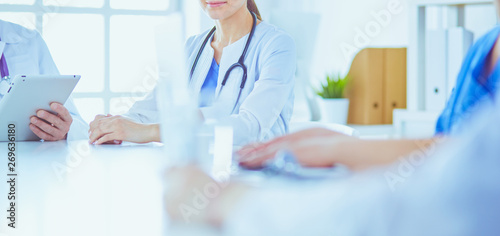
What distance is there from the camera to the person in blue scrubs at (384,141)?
1.94ft

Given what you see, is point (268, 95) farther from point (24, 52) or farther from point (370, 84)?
point (370, 84)

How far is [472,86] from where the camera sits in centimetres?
75

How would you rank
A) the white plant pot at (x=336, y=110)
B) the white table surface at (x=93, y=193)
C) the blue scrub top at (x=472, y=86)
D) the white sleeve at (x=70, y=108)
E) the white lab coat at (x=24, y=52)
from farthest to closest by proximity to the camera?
1. the white plant pot at (x=336, y=110)
2. the white lab coat at (x=24, y=52)
3. the white sleeve at (x=70, y=108)
4. the blue scrub top at (x=472, y=86)
5. the white table surface at (x=93, y=193)

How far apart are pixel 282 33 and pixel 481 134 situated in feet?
4.77

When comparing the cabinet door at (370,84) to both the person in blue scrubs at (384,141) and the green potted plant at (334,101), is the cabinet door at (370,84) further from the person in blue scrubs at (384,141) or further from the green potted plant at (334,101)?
the person in blue scrubs at (384,141)

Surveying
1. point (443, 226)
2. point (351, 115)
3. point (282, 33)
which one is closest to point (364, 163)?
point (443, 226)

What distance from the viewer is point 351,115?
11.4 ft

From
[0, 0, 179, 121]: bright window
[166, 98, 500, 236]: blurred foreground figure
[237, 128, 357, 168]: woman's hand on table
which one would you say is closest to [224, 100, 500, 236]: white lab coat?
[166, 98, 500, 236]: blurred foreground figure

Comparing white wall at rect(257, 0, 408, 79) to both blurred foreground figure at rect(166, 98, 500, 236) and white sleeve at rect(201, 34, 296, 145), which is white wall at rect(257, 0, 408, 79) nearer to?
white sleeve at rect(201, 34, 296, 145)

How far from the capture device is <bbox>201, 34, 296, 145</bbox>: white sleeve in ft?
5.08

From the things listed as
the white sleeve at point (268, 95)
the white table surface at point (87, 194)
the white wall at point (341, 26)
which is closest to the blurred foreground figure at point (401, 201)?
the white table surface at point (87, 194)

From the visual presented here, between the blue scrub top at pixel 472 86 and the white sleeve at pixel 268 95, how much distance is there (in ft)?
2.27

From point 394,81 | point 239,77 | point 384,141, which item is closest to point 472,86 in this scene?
point 384,141

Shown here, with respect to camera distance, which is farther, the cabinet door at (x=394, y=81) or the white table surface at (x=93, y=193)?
the cabinet door at (x=394, y=81)
